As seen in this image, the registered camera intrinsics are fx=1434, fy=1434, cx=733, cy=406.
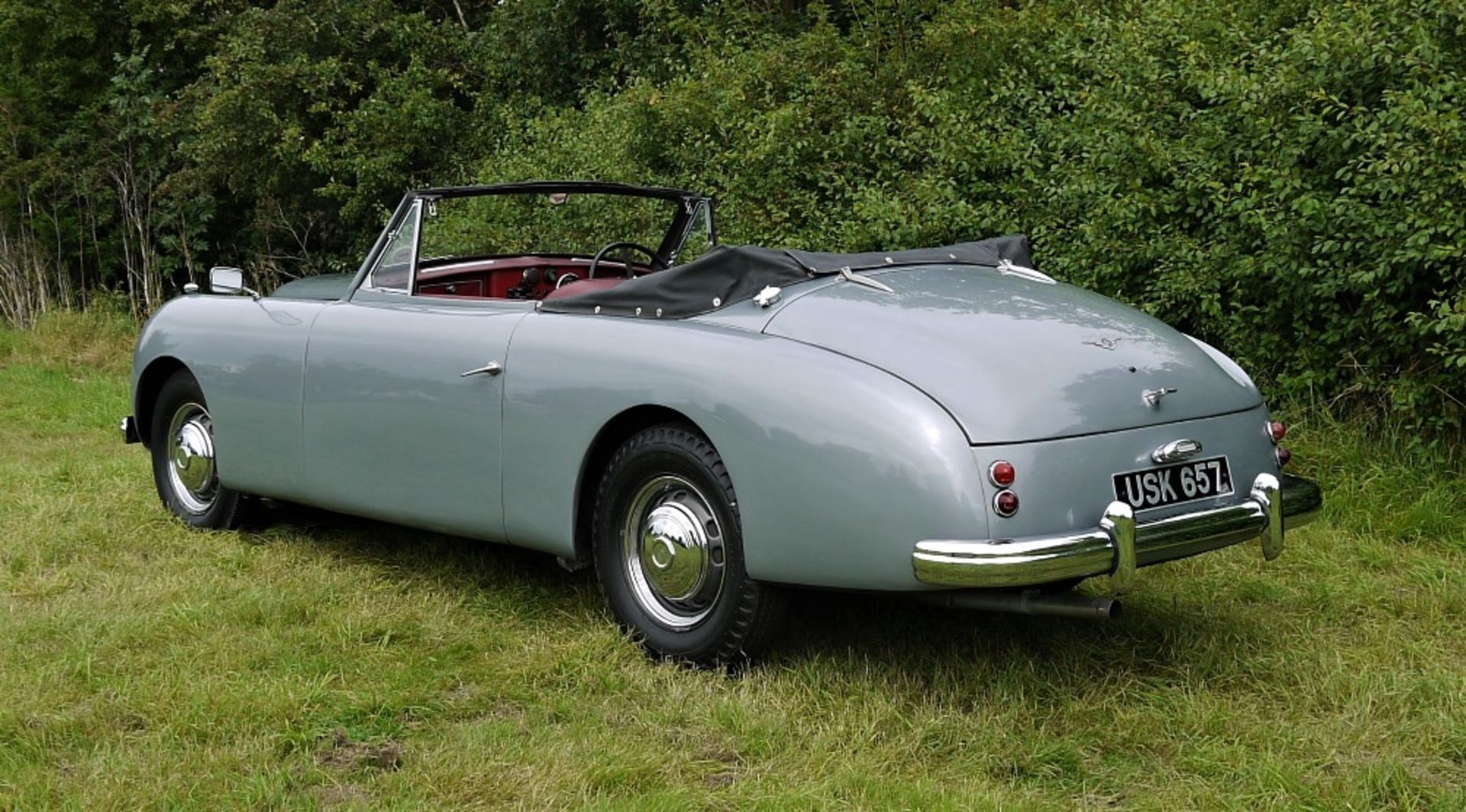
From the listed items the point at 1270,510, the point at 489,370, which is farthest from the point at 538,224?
the point at 1270,510

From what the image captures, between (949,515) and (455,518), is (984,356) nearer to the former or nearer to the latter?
(949,515)

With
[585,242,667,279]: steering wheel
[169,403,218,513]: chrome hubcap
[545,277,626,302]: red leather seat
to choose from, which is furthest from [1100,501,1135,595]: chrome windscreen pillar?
[169,403,218,513]: chrome hubcap

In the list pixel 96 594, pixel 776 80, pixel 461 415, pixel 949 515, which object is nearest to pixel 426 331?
pixel 461 415

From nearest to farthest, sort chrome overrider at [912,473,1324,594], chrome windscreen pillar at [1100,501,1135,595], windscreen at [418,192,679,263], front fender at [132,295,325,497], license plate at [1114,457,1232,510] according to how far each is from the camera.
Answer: chrome overrider at [912,473,1324,594]
chrome windscreen pillar at [1100,501,1135,595]
license plate at [1114,457,1232,510]
front fender at [132,295,325,497]
windscreen at [418,192,679,263]

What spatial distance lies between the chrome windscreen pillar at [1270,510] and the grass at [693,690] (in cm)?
36

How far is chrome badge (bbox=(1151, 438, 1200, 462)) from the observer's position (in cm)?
359

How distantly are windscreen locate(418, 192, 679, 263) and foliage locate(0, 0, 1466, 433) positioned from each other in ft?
6.17

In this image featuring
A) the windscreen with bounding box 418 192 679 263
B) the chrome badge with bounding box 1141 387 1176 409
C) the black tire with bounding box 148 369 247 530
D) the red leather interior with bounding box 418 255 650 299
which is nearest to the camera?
the chrome badge with bounding box 1141 387 1176 409

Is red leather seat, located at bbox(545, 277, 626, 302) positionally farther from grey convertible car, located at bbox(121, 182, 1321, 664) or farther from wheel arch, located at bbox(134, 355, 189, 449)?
wheel arch, located at bbox(134, 355, 189, 449)

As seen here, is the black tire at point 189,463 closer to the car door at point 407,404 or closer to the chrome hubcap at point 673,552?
the car door at point 407,404

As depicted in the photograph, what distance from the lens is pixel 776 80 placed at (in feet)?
30.6

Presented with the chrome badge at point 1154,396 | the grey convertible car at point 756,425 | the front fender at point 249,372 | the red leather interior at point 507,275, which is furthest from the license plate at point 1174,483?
the front fender at point 249,372

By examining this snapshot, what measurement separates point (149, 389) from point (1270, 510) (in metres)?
4.49

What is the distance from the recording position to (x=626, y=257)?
217 inches
